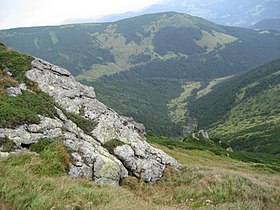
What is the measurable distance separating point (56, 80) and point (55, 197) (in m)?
22.4

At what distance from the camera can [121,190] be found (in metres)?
17.6

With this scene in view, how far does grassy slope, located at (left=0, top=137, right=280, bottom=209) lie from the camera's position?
10.6 meters

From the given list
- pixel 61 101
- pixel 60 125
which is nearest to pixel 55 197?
pixel 60 125

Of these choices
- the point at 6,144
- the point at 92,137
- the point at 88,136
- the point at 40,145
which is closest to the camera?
the point at 6,144

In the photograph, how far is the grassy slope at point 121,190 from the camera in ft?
34.7

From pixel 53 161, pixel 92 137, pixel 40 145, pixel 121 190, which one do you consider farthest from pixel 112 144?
pixel 121 190

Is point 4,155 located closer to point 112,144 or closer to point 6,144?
point 6,144

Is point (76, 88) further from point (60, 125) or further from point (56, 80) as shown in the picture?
point (60, 125)

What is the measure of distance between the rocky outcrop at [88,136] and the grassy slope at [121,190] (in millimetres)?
1267

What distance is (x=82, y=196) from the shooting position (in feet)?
41.0

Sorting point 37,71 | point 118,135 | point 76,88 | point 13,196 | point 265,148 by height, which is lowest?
point 265,148

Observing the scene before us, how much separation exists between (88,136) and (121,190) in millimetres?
8224

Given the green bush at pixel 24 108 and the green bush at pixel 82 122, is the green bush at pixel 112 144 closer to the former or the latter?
the green bush at pixel 82 122

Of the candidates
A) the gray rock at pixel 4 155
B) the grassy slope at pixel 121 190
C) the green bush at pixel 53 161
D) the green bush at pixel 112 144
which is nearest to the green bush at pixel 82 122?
the green bush at pixel 112 144
